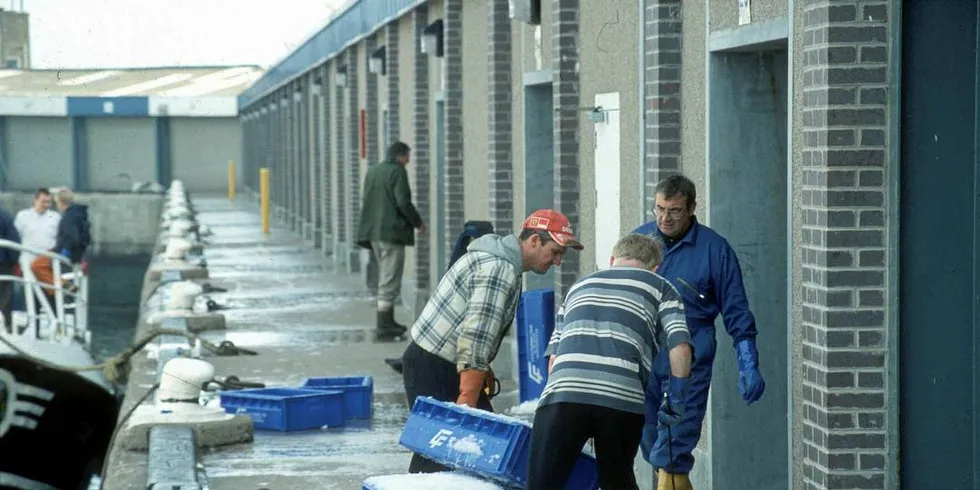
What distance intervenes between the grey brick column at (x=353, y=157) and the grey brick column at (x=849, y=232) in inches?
765

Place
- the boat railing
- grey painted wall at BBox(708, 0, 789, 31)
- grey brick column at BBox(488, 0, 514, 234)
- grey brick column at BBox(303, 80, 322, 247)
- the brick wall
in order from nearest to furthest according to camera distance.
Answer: grey painted wall at BBox(708, 0, 789, 31)
grey brick column at BBox(488, 0, 514, 234)
the brick wall
the boat railing
grey brick column at BBox(303, 80, 322, 247)

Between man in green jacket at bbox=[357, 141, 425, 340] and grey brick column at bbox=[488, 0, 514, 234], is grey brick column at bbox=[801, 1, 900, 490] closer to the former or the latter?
grey brick column at bbox=[488, 0, 514, 234]

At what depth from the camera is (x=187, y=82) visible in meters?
72.2

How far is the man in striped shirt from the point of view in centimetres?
666

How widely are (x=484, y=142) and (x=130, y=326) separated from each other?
33.6 meters

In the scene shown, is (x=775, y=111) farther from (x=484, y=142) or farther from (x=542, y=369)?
(x=484, y=142)

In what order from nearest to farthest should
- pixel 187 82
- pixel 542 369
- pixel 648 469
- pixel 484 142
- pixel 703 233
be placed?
pixel 703 233, pixel 648 469, pixel 542 369, pixel 484 142, pixel 187 82

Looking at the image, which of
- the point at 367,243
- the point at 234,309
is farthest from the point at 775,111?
the point at 234,309

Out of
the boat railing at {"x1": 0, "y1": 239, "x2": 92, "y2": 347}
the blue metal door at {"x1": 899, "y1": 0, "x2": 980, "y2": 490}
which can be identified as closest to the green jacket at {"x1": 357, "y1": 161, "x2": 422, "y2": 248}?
the boat railing at {"x1": 0, "y1": 239, "x2": 92, "y2": 347}

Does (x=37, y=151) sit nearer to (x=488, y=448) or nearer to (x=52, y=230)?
(x=52, y=230)

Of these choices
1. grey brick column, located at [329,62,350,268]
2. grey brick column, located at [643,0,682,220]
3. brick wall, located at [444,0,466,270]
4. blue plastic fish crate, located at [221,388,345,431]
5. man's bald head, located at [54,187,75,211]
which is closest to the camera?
grey brick column, located at [643,0,682,220]

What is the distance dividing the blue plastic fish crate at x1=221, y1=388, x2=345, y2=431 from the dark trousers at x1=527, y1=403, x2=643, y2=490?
507 cm

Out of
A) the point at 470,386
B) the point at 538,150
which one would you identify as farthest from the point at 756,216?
the point at 538,150

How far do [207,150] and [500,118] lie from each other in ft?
200
